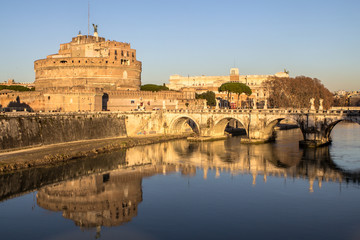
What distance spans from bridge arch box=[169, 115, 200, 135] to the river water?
51.8 ft

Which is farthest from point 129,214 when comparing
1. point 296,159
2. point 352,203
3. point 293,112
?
point 293,112

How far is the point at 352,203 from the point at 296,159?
11845 mm

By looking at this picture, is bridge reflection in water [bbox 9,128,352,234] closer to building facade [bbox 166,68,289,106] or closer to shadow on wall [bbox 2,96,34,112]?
shadow on wall [bbox 2,96,34,112]

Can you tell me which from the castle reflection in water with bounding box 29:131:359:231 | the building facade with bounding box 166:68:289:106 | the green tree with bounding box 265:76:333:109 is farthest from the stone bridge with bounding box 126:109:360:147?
the building facade with bounding box 166:68:289:106

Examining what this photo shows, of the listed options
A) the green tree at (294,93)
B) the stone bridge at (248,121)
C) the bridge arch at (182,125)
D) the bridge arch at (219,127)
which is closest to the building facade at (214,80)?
the green tree at (294,93)

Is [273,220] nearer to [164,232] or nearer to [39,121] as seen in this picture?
[164,232]

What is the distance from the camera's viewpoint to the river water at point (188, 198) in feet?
59.6

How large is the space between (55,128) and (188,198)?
19042mm

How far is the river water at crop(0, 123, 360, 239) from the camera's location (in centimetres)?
1817

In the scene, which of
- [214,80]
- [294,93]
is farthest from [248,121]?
[214,80]

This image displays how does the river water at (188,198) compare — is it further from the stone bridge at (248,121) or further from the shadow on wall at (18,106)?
the shadow on wall at (18,106)

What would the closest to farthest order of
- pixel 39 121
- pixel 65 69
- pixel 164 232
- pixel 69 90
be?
pixel 164 232, pixel 39 121, pixel 69 90, pixel 65 69

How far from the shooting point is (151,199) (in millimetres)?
22938

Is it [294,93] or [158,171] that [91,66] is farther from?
[158,171]
